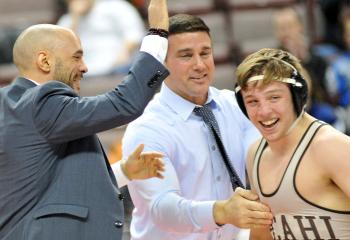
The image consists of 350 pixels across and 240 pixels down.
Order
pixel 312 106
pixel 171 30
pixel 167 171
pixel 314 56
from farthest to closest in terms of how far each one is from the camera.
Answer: pixel 314 56 → pixel 312 106 → pixel 171 30 → pixel 167 171

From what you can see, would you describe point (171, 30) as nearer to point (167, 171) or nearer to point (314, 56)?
point (167, 171)

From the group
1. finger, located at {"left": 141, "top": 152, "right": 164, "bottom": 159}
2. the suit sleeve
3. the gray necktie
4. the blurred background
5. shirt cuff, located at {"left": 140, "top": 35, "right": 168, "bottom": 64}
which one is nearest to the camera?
the suit sleeve

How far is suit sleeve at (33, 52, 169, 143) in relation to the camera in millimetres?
3045

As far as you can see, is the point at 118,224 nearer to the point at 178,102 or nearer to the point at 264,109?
the point at 264,109

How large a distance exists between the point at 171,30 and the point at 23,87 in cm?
89

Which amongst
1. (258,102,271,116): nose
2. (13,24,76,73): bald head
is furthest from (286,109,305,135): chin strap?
(13,24,76,73): bald head

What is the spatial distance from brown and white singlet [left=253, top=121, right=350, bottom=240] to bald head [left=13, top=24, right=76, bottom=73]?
968 millimetres

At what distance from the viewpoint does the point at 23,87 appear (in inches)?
127

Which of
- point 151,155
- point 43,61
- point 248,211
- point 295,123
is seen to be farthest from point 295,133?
point 43,61

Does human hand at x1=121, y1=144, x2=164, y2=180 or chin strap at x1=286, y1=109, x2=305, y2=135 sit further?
human hand at x1=121, y1=144, x2=164, y2=180

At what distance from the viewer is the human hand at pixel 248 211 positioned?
314 centimetres

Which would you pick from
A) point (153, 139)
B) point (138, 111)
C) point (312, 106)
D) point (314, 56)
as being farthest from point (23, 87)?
point (314, 56)

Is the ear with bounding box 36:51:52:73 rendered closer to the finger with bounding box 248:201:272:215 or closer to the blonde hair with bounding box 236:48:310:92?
the blonde hair with bounding box 236:48:310:92

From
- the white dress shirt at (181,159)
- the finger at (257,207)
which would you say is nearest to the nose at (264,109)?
the finger at (257,207)
